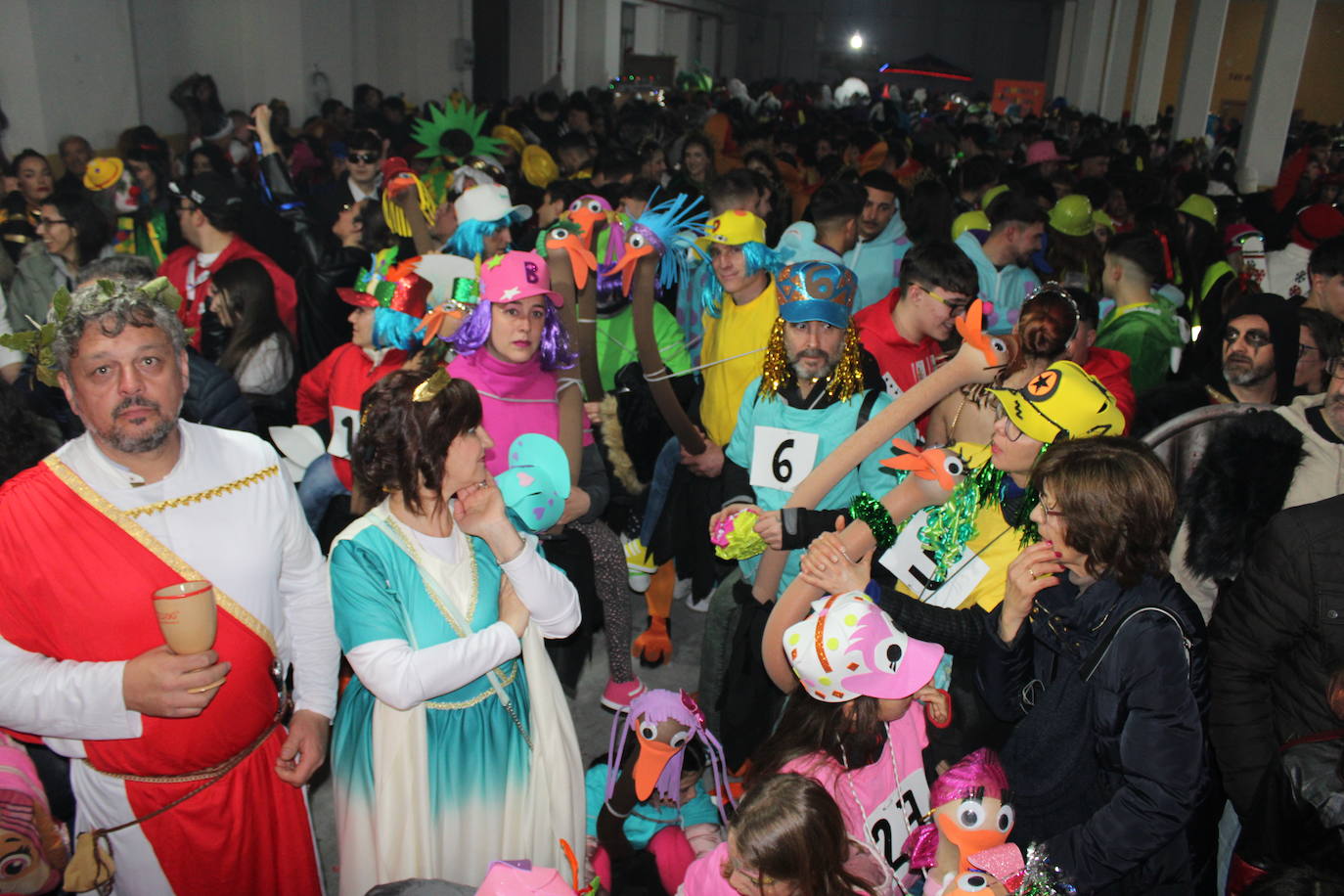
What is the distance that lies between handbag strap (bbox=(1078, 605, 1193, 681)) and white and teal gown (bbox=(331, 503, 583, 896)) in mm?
1150

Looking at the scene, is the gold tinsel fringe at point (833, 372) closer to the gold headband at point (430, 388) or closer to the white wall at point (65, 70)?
the gold headband at point (430, 388)

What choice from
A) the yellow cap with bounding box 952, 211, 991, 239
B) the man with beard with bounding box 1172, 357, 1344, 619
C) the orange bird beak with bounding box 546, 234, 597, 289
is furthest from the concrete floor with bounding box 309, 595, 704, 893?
the yellow cap with bounding box 952, 211, 991, 239

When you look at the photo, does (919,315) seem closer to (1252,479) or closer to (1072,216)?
(1252,479)

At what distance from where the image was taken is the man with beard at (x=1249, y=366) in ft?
11.1

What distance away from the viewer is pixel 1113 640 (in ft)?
6.52

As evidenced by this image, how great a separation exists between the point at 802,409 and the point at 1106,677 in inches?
53.9

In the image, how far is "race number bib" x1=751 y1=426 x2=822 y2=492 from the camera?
10.00 feet

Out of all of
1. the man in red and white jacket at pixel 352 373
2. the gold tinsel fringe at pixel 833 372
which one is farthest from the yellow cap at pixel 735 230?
the man in red and white jacket at pixel 352 373

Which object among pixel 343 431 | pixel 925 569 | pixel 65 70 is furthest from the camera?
pixel 65 70

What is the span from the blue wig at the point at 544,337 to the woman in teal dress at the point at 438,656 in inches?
42.3

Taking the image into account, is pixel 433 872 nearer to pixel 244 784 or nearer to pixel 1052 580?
pixel 244 784

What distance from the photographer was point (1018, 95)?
70.4ft

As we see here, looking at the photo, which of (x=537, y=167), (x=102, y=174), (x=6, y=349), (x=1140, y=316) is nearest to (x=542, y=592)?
(x=6, y=349)

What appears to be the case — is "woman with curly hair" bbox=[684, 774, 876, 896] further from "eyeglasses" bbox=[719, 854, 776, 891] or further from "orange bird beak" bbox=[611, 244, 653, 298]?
"orange bird beak" bbox=[611, 244, 653, 298]
